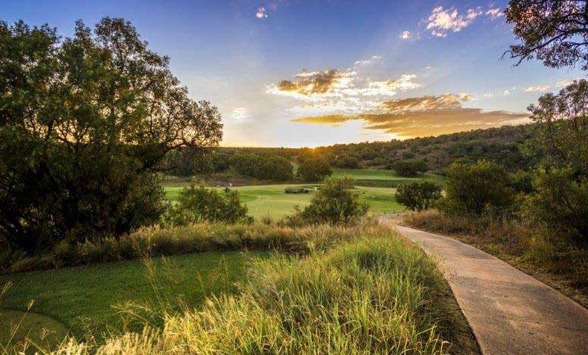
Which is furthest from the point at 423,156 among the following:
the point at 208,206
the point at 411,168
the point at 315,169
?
the point at 208,206

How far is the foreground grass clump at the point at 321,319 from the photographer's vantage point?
2.78 meters

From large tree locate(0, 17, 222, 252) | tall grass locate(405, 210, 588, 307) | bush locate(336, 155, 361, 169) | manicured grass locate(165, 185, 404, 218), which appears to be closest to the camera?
tall grass locate(405, 210, 588, 307)

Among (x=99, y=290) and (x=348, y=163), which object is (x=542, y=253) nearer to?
(x=99, y=290)

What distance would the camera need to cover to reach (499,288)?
16.9 ft

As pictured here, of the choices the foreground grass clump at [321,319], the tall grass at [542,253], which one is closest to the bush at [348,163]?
the tall grass at [542,253]

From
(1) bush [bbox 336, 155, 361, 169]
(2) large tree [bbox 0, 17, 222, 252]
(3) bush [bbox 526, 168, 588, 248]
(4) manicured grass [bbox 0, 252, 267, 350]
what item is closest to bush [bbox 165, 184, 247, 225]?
(2) large tree [bbox 0, 17, 222, 252]

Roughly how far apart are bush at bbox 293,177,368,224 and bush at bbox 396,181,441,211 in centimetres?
1192

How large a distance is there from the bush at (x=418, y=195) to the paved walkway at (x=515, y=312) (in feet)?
68.0

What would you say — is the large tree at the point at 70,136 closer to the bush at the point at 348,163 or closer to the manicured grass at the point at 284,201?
the manicured grass at the point at 284,201

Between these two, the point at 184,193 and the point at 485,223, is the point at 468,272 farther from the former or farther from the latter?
the point at 184,193

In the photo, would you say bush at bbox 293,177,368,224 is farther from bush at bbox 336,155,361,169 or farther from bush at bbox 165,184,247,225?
bush at bbox 336,155,361,169

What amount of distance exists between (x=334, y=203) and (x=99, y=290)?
1140 cm

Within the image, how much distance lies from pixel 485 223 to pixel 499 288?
24.8ft

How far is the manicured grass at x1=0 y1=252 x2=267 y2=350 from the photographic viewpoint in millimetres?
4633
